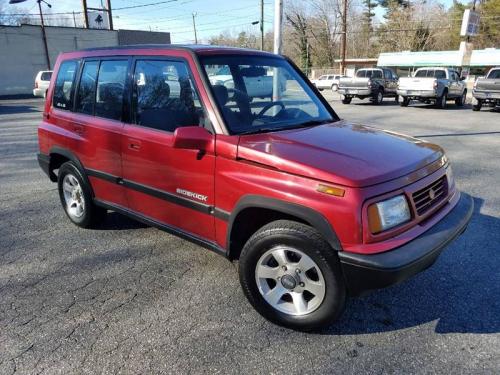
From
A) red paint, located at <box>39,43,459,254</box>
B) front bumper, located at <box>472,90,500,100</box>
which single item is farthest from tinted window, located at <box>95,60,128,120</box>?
front bumper, located at <box>472,90,500,100</box>

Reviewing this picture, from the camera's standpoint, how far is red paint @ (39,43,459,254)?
2477 millimetres

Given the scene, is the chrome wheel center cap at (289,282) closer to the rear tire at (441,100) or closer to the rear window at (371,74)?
the rear tire at (441,100)

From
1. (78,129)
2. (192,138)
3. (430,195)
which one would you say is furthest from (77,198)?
(430,195)

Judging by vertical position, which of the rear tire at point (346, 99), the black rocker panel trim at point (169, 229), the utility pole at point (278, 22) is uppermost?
the utility pole at point (278, 22)

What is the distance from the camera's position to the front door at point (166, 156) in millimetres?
3172

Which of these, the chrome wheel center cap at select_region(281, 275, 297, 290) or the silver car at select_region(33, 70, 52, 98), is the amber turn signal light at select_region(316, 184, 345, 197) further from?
the silver car at select_region(33, 70, 52, 98)

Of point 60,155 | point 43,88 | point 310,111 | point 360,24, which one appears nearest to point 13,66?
point 43,88

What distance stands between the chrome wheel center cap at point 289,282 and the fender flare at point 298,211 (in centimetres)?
44

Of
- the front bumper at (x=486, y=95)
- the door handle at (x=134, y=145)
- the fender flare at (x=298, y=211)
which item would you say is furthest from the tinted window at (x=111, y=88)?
the front bumper at (x=486, y=95)

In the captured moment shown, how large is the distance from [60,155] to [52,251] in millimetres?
1180

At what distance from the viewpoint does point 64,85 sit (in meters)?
4.52

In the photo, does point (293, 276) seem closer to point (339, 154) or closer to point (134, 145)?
point (339, 154)

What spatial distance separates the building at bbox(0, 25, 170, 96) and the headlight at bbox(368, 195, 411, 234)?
34.8 metres

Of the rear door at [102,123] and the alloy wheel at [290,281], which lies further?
the rear door at [102,123]
